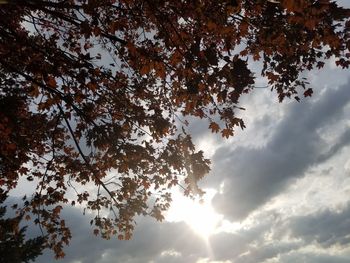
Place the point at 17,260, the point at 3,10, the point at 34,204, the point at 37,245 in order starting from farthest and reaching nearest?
the point at 37,245
the point at 17,260
the point at 34,204
the point at 3,10

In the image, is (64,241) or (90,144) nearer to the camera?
(90,144)

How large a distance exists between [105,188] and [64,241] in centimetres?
320

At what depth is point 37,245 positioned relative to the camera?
3116 centimetres

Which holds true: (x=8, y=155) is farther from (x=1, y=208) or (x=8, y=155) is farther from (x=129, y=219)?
(x=1, y=208)

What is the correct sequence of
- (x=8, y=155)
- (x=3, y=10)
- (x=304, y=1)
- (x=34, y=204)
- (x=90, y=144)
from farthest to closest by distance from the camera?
(x=34, y=204) < (x=8, y=155) < (x=90, y=144) < (x=3, y=10) < (x=304, y=1)

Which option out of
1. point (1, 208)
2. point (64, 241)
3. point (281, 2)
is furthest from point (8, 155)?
point (1, 208)

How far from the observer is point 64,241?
1283 centimetres

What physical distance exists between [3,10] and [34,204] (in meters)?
5.79

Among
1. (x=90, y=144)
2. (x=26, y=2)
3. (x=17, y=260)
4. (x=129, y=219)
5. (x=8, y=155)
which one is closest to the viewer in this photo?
(x=26, y=2)

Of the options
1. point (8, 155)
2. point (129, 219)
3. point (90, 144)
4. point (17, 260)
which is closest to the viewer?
point (90, 144)

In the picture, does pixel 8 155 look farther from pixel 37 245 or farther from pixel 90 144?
pixel 37 245

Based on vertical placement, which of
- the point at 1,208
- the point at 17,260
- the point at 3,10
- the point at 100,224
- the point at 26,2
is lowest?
the point at 100,224

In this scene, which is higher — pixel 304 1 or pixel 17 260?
pixel 17 260

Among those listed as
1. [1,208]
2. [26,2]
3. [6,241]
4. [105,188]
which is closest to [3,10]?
[26,2]
